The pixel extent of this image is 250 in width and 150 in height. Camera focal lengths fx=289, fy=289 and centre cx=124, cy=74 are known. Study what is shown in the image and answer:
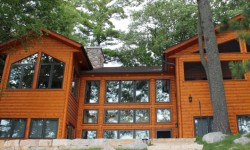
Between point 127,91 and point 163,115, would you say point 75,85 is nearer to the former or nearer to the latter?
point 127,91

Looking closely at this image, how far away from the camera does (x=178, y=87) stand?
Answer: 12719 mm

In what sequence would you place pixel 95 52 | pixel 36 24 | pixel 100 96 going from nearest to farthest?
pixel 36 24
pixel 100 96
pixel 95 52

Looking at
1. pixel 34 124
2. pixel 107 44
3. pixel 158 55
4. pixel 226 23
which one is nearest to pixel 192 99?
pixel 226 23

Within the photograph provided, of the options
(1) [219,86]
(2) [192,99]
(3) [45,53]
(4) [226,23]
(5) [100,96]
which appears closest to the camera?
(4) [226,23]

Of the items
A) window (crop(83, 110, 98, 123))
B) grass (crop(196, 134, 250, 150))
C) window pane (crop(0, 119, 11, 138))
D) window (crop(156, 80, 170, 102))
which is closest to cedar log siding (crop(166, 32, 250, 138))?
window (crop(156, 80, 170, 102))

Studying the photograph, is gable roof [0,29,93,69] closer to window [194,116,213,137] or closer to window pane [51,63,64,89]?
window pane [51,63,64,89]

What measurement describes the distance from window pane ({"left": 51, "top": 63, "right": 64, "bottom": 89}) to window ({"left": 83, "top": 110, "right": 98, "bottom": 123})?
93.6 inches

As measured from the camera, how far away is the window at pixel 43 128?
11.8 m

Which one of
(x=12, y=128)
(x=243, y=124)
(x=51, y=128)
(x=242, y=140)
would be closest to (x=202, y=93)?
(x=243, y=124)

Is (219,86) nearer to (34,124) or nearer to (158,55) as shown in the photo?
(34,124)

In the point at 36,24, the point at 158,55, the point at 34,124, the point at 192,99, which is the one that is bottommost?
the point at 34,124

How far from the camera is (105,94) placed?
14664 mm

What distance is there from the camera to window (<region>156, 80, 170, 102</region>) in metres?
14.3

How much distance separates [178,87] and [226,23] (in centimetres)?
442
